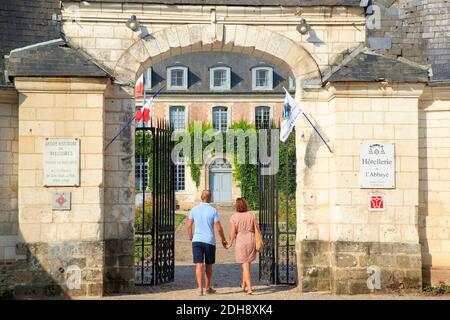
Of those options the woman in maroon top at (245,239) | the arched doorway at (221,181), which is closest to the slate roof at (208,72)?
the arched doorway at (221,181)

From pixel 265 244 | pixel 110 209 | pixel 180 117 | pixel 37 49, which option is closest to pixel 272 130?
pixel 265 244

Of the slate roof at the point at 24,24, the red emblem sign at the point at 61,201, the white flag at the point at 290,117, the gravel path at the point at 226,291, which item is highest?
the slate roof at the point at 24,24

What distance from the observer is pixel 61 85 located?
32.7ft

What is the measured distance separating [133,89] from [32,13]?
6.56 ft

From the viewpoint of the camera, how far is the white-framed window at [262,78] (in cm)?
3828

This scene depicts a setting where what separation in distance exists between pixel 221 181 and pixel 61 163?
91.8ft

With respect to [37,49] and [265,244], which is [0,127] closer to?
[37,49]

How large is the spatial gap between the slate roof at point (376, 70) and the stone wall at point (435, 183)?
490mm

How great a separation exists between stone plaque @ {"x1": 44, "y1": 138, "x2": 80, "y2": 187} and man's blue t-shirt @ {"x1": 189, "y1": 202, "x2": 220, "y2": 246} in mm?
1656

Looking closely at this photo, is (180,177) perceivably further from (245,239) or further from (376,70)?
(376,70)

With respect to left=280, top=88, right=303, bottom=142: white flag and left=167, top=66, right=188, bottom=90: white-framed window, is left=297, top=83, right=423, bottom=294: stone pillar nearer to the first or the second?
left=280, top=88, right=303, bottom=142: white flag

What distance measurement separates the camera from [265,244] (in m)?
12.1

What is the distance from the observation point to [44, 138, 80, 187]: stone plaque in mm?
9922

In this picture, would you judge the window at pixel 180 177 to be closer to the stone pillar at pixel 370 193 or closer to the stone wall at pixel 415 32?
the stone wall at pixel 415 32
